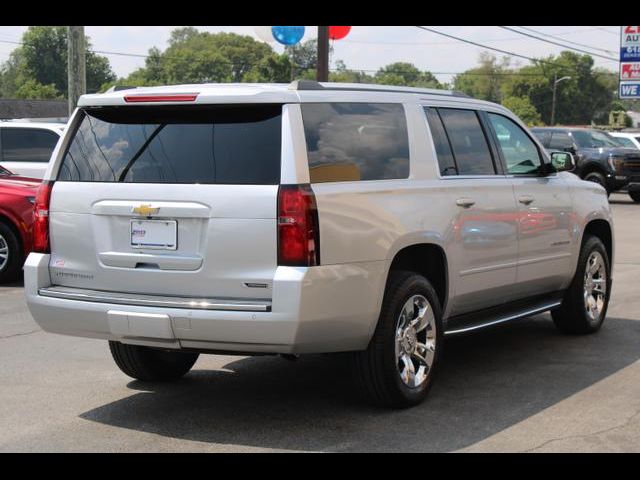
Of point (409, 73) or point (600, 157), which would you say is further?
point (409, 73)

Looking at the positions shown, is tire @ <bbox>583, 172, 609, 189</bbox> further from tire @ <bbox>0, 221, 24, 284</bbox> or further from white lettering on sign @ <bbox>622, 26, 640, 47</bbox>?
tire @ <bbox>0, 221, 24, 284</bbox>

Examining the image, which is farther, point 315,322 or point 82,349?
point 82,349

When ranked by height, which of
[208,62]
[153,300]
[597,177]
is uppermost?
[208,62]

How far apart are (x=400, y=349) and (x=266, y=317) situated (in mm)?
1100

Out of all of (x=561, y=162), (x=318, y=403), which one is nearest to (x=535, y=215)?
(x=561, y=162)

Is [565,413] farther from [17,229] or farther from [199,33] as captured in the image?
[199,33]

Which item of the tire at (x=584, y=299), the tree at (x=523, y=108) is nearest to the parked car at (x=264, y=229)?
the tire at (x=584, y=299)

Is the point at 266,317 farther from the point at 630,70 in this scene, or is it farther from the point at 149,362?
the point at 630,70

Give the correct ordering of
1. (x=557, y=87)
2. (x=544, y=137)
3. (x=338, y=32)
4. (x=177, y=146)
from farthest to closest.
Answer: (x=557, y=87) → (x=544, y=137) → (x=338, y=32) → (x=177, y=146)

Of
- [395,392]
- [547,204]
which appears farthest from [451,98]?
[395,392]

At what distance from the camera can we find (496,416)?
604cm

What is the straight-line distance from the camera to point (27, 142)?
16656 millimetres

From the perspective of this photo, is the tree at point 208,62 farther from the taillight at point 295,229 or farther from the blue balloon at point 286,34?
the taillight at point 295,229
